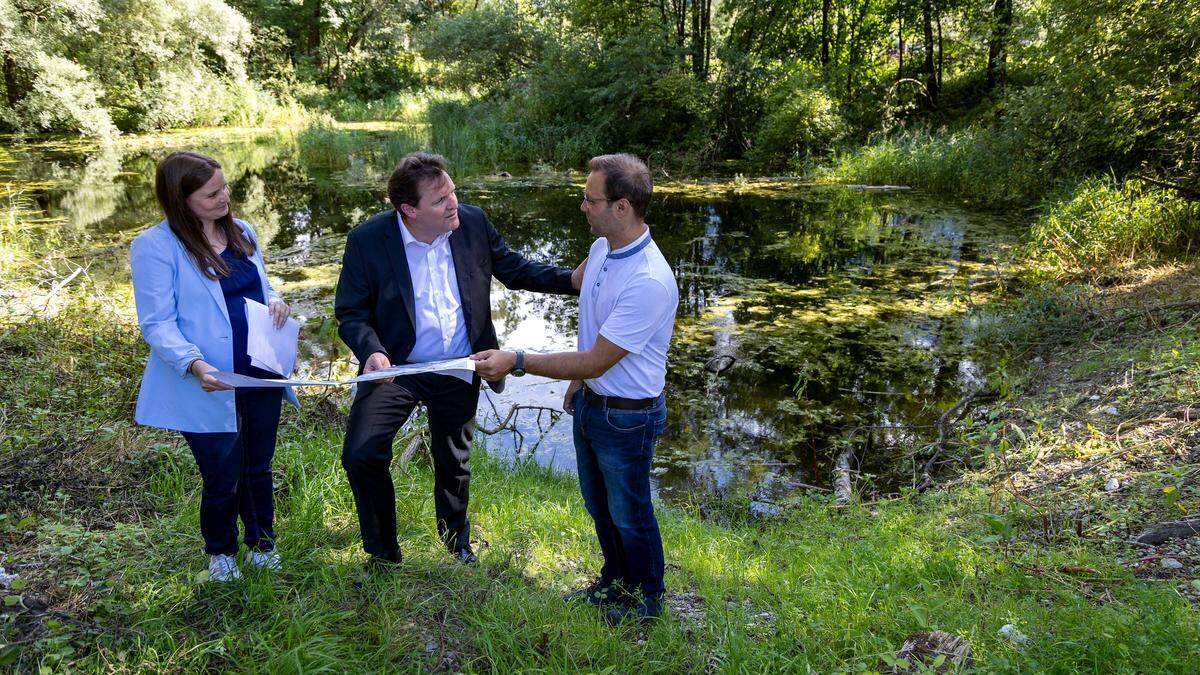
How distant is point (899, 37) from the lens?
19.3m

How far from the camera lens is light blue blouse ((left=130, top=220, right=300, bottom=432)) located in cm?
257

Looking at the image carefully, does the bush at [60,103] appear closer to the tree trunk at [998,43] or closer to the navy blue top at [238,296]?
the navy blue top at [238,296]

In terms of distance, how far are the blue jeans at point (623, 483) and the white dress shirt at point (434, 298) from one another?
1.89 ft

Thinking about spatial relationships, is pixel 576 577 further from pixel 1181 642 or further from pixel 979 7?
pixel 979 7

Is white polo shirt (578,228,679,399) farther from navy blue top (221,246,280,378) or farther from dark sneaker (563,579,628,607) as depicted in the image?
navy blue top (221,246,280,378)

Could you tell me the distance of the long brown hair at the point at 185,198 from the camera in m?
2.62

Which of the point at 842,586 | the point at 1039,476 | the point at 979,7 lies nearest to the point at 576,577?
the point at 842,586

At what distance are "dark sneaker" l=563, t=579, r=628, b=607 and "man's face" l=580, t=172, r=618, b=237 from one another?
1380mm

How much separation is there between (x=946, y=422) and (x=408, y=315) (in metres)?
4.10

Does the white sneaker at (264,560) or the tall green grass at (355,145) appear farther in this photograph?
the tall green grass at (355,145)

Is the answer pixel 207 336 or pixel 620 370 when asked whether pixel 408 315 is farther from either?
pixel 620 370

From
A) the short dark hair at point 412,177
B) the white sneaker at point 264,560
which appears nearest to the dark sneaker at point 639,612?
the white sneaker at point 264,560

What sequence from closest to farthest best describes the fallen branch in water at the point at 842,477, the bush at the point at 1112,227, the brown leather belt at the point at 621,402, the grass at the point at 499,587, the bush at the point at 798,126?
1. the grass at the point at 499,587
2. the brown leather belt at the point at 621,402
3. the fallen branch in water at the point at 842,477
4. the bush at the point at 1112,227
5. the bush at the point at 798,126

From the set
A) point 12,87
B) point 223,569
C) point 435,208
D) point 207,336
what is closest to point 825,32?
point 435,208
